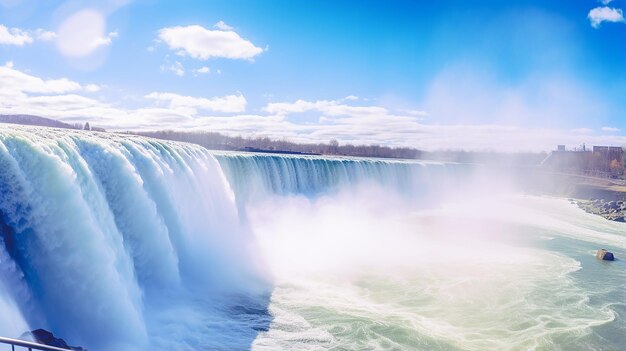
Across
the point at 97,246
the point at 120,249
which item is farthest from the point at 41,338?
the point at 120,249

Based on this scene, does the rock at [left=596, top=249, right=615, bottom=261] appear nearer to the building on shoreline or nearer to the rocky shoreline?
the rocky shoreline

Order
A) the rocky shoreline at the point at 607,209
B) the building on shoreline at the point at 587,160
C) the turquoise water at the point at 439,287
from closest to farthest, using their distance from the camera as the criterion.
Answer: the turquoise water at the point at 439,287, the rocky shoreline at the point at 607,209, the building on shoreline at the point at 587,160

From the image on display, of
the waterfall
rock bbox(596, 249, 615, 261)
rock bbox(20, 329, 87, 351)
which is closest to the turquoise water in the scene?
rock bbox(596, 249, 615, 261)

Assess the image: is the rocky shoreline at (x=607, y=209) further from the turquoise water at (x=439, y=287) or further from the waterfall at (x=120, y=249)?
the waterfall at (x=120, y=249)

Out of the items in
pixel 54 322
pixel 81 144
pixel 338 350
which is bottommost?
pixel 338 350

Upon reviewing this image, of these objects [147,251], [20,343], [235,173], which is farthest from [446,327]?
[235,173]

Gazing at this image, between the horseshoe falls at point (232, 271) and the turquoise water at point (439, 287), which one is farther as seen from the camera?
the turquoise water at point (439, 287)

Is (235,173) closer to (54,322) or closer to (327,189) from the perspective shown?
(327,189)

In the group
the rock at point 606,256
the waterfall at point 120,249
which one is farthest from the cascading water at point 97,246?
the rock at point 606,256

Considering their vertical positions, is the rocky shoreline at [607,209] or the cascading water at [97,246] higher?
the cascading water at [97,246]
